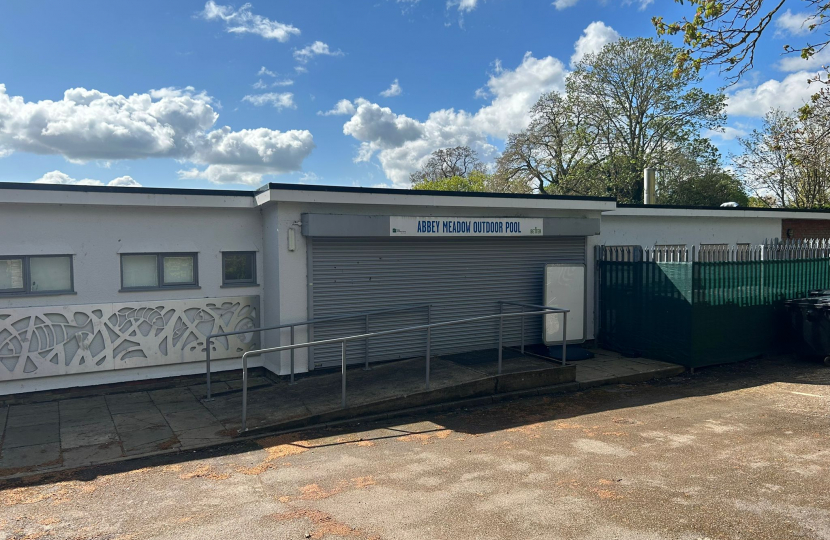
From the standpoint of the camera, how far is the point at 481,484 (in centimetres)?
550

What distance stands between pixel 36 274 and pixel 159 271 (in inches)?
65.8

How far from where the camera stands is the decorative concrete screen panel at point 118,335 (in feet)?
27.8

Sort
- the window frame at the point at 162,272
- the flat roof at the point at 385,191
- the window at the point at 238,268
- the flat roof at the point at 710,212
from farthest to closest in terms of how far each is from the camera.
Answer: the flat roof at the point at 710,212 < the window at the point at 238,268 < the window frame at the point at 162,272 < the flat roof at the point at 385,191

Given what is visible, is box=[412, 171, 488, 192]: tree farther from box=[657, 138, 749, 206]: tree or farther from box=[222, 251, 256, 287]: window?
box=[222, 251, 256, 287]: window

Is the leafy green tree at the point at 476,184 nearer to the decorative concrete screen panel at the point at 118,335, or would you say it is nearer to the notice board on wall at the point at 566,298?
the notice board on wall at the point at 566,298

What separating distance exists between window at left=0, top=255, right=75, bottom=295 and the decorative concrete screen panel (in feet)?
1.12

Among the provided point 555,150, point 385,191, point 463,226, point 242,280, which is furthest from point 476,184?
point 242,280

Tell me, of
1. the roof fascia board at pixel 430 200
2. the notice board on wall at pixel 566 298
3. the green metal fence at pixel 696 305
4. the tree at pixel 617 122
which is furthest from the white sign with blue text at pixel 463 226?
the tree at pixel 617 122

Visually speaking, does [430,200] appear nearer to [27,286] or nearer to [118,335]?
[118,335]

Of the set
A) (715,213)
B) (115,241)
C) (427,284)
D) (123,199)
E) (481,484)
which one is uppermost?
(715,213)

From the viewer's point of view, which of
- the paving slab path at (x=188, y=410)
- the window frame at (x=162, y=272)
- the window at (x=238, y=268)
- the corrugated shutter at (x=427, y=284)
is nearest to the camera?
the paving slab path at (x=188, y=410)

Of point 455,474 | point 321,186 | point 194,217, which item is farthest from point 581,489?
point 194,217

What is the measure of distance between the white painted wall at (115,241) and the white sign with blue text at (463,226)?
8.13 feet

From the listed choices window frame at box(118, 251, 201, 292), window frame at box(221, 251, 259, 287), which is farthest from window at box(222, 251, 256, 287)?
window frame at box(118, 251, 201, 292)
